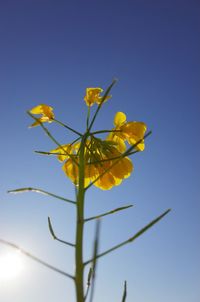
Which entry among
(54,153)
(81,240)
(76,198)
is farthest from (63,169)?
(81,240)

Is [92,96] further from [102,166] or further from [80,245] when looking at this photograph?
[80,245]

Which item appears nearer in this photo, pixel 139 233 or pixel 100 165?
pixel 139 233

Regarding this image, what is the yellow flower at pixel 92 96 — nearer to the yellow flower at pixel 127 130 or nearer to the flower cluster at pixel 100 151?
the flower cluster at pixel 100 151

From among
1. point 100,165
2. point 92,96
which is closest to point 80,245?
point 100,165

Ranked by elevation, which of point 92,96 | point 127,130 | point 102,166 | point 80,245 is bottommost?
point 80,245

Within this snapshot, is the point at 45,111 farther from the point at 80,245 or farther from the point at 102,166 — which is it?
the point at 80,245

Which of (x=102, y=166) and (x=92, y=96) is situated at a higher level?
(x=92, y=96)

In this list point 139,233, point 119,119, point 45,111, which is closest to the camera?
point 139,233

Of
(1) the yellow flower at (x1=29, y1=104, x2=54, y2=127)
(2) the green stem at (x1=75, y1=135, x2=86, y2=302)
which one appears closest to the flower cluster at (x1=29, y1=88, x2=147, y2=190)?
(1) the yellow flower at (x1=29, y1=104, x2=54, y2=127)

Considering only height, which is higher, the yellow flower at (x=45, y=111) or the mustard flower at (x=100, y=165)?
the yellow flower at (x=45, y=111)

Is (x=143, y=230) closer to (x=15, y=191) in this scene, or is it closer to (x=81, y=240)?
(x=81, y=240)

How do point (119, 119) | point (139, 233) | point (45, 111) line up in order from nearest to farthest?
point (139, 233) → point (45, 111) → point (119, 119)

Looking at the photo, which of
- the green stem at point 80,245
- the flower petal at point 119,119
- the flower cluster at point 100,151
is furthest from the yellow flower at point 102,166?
the green stem at point 80,245
